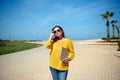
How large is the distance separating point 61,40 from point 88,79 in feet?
11.2

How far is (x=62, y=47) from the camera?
10.6ft

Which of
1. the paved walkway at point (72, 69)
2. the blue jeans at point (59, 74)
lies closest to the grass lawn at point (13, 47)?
the paved walkway at point (72, 69)

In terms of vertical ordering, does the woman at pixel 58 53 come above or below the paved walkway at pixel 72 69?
above

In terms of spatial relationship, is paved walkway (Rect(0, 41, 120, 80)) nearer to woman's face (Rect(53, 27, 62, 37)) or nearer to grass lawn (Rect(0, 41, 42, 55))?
woman's face (Rect(53, 27, 62, 37))

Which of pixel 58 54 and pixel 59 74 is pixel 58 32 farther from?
pixel 59 74

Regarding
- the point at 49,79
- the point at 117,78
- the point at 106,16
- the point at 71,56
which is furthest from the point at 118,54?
the point at 106,16

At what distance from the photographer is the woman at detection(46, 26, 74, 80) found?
328 centimetres

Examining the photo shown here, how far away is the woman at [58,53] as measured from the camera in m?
3.28

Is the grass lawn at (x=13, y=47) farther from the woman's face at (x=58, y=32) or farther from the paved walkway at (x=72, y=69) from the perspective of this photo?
the woman's face at (x=58, y=32)

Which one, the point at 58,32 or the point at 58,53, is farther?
the point at 58,32

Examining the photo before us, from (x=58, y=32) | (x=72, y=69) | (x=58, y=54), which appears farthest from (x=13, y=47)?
(x=58, y=54)

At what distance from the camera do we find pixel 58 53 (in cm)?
329

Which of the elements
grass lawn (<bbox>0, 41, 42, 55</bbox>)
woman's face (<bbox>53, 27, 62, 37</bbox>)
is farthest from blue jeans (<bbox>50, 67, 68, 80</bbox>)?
grass lawn (<bbox>0, 41, 42, 55</bbox>)

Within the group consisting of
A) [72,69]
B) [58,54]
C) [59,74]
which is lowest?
[72,69]
